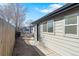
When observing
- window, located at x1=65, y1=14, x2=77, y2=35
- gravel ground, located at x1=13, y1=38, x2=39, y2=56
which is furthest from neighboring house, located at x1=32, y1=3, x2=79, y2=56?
gravel ground, located at x1=13, y1=38, x2=39, y2=56

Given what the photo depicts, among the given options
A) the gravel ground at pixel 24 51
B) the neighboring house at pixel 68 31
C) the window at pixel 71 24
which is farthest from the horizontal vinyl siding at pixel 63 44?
the gravel ground at pixel 24 51

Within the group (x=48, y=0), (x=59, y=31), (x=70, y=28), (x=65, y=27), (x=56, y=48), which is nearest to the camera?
(x=48, y=0)

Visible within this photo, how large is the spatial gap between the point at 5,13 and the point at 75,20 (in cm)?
1172

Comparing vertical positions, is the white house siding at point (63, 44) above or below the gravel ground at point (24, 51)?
above

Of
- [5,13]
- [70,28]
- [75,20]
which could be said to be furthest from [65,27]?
[5,13]

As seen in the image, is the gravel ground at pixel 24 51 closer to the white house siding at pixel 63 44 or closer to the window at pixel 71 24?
the white house siding at pixel 63 44

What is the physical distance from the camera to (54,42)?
687 centimetres

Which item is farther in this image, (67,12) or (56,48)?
(56,48)

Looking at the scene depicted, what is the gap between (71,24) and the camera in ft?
16.1

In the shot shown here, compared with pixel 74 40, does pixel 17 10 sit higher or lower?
higher

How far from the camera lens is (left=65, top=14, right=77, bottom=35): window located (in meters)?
4.67

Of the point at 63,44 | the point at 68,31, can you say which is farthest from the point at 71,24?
the point at 63,44

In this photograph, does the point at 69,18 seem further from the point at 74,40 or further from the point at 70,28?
the point at 74,40

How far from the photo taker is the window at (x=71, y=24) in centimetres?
467
